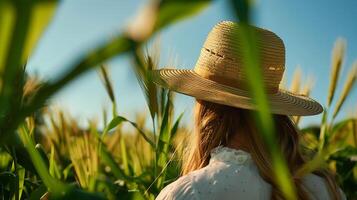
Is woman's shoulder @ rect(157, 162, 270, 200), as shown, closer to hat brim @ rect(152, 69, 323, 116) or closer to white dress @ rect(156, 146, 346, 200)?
white dress @ rect(156, 146, 346, 200)

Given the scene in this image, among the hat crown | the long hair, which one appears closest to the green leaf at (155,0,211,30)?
the long hair

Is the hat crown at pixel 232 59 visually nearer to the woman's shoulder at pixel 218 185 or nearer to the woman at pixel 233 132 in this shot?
the woman at pixel 233 132

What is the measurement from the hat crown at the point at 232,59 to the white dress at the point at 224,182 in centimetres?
25

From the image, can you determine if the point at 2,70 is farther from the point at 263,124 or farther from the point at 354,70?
the point at 354,70

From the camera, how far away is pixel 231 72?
1.69 m

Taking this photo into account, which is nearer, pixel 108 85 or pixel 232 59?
pixel 232 59

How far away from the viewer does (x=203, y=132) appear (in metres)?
1.66

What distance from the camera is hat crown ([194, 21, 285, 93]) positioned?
1.69 metres

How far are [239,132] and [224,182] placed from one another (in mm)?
197

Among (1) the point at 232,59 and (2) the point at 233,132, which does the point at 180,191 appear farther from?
(1) the point at 232,59

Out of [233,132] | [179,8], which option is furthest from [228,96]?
[179,8]

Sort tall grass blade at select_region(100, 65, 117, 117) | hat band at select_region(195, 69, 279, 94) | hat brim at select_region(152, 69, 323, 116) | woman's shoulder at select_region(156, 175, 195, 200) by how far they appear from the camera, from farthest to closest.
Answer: tall grass blade at select_region(100, 65, 117, 117), hat band at select_region(195, 69, 279, 94), hat brim at select_region(152, 69, 323, 116), woman's shoulder at select_region(156, 175, 195, 200)

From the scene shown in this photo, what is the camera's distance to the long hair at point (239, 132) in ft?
5.11

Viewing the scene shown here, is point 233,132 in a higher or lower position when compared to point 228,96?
lower
